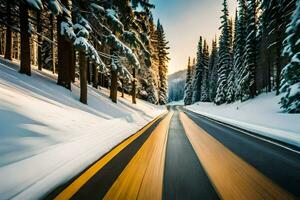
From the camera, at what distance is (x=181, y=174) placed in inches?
180

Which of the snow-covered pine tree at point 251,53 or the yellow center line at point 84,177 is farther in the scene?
the snow-covered pine tree at point 251,53

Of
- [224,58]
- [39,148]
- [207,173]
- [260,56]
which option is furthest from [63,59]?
[224,58]

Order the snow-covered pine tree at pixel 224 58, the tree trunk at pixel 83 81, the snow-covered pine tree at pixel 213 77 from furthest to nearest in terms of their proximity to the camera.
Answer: the snow-covered pine tree at pixel 213 77
the snow-covered pine tree at pixel 224 58
the tree trunk at pixel 83 81

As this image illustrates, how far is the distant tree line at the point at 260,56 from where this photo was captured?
52.9 ft

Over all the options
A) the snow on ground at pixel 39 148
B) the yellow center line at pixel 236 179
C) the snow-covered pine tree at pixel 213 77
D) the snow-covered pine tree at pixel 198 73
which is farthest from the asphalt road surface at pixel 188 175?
the snow-covered pine tree at pixel 198 73

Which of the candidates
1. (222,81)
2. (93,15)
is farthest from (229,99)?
(93,15)

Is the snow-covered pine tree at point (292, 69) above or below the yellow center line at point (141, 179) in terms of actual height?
above

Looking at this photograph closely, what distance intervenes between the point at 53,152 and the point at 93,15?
12.9 meters

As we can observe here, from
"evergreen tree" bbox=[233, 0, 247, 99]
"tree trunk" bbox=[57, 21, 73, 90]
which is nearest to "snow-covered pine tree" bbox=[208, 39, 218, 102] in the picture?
"evergreen tree" bbox=[233, 0, 247, 99]

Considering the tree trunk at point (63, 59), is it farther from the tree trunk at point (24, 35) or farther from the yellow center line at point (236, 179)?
the yellow center line at point (236, 179)

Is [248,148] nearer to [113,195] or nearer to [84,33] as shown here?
[113,195]

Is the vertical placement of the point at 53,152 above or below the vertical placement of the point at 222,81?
below

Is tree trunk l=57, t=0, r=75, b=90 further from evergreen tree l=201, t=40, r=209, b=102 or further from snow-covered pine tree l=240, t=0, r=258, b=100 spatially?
evergreen tree l=201, t=40, r=209, b=102

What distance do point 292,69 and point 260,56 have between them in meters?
25.8
